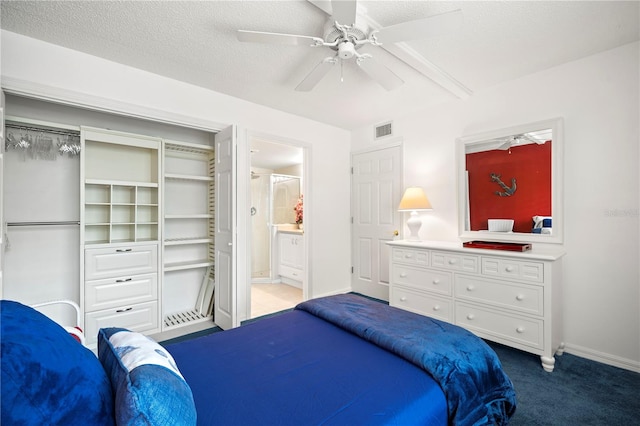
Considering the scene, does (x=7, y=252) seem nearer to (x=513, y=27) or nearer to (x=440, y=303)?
(x=440, y=303)

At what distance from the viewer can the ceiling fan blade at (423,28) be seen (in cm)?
162

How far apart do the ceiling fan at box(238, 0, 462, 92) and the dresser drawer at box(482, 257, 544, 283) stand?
1863 mm

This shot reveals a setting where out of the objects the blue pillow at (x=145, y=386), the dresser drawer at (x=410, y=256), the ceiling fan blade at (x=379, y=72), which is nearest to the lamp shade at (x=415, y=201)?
the dresser drawer at (x=410, y=256)

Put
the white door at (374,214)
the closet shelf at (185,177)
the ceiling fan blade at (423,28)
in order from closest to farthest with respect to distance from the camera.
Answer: the ceiling fan blade at (423,28)
the closet shelf at (185,177)
the white door at (374,214)

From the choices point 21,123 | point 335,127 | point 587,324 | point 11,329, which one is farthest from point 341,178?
point 11,329

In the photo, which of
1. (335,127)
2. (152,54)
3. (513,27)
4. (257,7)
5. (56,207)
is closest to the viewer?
(257,7)

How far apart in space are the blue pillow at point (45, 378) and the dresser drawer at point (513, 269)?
2809 millimetres

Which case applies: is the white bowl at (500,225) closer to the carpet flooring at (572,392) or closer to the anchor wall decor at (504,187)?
the anchor wall decor at (504,187)

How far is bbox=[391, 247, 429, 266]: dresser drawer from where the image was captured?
3.16m

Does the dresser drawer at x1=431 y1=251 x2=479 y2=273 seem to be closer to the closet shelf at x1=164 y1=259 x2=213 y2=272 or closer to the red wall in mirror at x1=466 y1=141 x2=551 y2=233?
the red wall in mirror at x1=466 y1=141 x2=551 y2=233

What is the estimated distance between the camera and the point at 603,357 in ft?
8.14

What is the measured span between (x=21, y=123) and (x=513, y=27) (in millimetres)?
4034

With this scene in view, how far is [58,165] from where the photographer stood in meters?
2.85

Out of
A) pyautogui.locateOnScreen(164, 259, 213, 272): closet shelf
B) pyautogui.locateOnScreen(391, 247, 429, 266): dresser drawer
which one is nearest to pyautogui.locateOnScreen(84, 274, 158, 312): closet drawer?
pyautogui.locateOnScreen(164, 259, 213, 272): closet shelf
